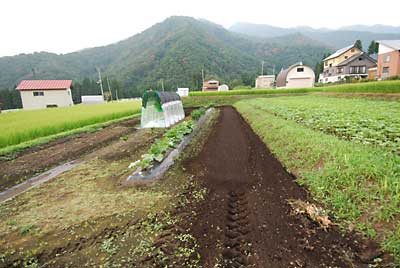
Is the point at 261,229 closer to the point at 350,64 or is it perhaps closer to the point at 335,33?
the point at 350,64

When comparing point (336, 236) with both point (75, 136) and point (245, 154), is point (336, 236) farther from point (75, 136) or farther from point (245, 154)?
point (75, 136)

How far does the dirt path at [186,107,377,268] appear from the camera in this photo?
2.13 meters

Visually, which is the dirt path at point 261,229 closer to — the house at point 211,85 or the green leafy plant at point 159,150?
the green leafy plant at point 159,150

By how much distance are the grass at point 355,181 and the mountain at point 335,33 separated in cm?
12690

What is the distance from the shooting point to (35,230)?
9.62 ft

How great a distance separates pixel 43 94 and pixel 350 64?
172 ft

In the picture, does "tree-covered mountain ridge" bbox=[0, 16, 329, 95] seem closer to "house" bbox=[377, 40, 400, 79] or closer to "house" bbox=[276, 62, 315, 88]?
"house" bbox=[276, 62, 315, 88]

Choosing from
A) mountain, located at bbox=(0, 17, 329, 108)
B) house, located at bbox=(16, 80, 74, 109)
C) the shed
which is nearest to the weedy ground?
the shed

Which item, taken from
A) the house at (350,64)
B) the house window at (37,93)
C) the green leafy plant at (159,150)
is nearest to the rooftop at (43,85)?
the house window at (37,93)

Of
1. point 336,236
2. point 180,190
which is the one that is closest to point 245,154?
point 180,190

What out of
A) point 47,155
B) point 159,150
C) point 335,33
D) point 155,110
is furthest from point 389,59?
point 335,33

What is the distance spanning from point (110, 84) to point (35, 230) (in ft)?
202

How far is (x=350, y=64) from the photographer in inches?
1455

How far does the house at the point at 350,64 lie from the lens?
120 ft
